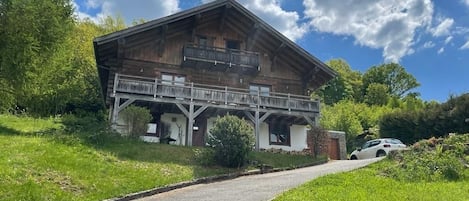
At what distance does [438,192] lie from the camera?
43.7ft

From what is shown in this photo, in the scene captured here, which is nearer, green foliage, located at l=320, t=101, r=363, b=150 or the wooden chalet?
the wooden chalet

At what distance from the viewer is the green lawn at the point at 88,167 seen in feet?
40.5

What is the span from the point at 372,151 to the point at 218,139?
492 inches

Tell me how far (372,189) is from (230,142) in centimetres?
689

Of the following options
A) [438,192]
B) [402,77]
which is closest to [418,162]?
[438,192]

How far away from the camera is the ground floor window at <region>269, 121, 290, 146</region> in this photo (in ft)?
95.0

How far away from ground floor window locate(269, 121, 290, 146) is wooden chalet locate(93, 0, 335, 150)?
2.5 inches

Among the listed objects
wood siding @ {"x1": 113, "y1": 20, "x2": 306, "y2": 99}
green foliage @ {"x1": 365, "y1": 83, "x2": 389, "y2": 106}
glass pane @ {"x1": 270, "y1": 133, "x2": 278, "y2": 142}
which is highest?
green foliage @ {"x1": 365, "y1": 83, "x2": 389, "y2": 106}

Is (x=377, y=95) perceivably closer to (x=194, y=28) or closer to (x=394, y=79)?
(x=394, y=79)

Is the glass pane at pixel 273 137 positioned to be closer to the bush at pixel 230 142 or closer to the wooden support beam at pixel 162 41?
the wooden support beam at pixel 162 41

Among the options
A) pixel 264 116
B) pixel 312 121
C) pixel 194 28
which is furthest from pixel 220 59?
pixel 312 121

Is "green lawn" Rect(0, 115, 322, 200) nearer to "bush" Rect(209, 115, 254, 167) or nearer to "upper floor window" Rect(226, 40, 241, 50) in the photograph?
"bush" Rect(209, 115, 254, 167)

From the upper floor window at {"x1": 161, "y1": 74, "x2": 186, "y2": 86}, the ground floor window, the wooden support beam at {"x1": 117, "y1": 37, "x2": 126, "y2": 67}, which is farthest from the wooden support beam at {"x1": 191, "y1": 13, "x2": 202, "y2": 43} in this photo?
the ground floor window

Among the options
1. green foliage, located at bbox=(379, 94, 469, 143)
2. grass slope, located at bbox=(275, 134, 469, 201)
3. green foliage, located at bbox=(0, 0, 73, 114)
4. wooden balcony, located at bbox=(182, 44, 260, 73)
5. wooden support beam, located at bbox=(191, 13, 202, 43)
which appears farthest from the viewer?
green foliage, located at bbox=(379, 94, 469, 143)
